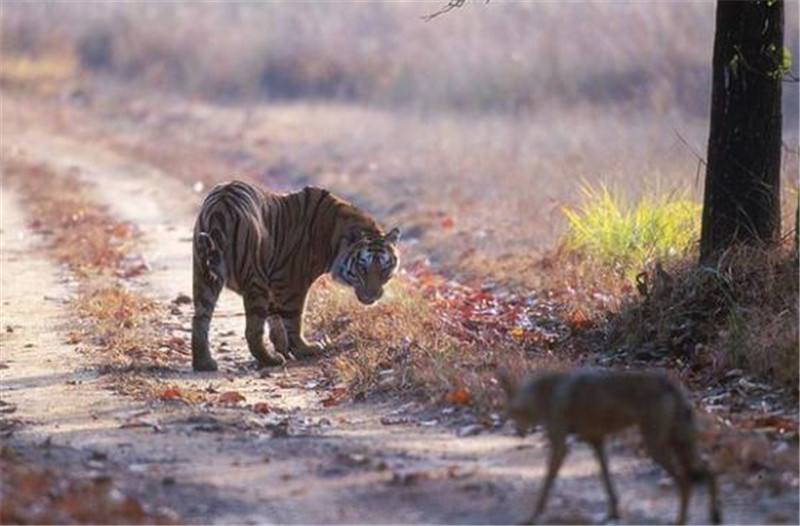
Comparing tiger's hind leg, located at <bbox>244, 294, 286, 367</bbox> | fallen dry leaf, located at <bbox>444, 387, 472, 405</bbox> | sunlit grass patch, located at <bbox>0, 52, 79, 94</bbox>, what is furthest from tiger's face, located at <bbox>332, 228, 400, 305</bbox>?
sunlit grass patch, located at <bbox>0, 52, 79, 94</bbox>

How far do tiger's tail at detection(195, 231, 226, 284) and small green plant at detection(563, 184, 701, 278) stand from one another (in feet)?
10.5

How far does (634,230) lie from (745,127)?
2766 millimetres

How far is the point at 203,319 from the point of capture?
11984 millimetres

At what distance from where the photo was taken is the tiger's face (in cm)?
1271

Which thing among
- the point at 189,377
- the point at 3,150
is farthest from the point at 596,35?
the point at 189,377

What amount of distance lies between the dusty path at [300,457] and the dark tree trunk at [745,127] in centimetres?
287

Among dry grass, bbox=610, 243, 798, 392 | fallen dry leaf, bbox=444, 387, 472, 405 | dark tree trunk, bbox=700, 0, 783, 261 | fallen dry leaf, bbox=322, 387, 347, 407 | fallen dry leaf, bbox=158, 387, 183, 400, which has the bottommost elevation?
fallen dry leaf, bbox=322, 387, 347, 407

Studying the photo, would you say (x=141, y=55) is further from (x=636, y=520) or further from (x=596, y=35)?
(x=636, y=520)

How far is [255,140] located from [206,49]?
943cm

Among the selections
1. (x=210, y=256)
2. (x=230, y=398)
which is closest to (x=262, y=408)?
(x=230, y=398)

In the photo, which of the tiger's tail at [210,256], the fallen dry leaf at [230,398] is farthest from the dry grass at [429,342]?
the tiger's tail at [210,256]

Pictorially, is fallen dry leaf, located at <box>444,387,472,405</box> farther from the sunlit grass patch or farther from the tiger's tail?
the sunlit grass patch

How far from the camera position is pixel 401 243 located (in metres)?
18.8

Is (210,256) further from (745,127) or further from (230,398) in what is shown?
(745,127)
